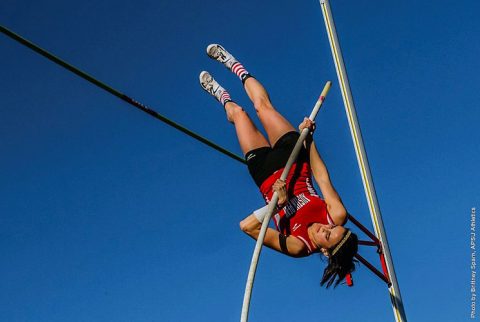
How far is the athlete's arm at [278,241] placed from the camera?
22.3ft

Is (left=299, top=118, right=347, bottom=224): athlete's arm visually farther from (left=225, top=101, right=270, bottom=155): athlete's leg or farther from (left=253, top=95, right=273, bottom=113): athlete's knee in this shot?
(left=253, top=95, right=273, bottom=113): athlete's knee

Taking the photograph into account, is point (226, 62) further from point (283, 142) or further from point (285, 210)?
point (285, 210)

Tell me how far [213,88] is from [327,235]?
2.37 meters

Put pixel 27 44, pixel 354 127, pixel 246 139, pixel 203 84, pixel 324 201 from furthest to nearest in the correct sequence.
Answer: pixel 203 84, pixel 354 127, pixel 246 139, pixel 324 201, pixel 27 44

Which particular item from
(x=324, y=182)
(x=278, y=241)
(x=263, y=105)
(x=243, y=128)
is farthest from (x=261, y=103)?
(x=278, y=241)

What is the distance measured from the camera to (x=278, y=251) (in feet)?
22.6

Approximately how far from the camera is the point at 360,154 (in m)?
7.95

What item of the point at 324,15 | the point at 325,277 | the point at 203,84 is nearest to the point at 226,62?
the point at 203,84

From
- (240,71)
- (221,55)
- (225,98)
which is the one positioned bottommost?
(225,98)

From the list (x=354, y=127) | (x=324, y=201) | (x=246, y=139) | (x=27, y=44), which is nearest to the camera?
(x=27, y=44)

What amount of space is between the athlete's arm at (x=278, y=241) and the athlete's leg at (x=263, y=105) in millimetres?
909

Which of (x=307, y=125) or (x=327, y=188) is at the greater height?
(x=307, y=125)

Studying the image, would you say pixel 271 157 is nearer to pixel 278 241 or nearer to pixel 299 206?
pixel 299 206

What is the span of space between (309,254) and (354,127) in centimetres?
166
